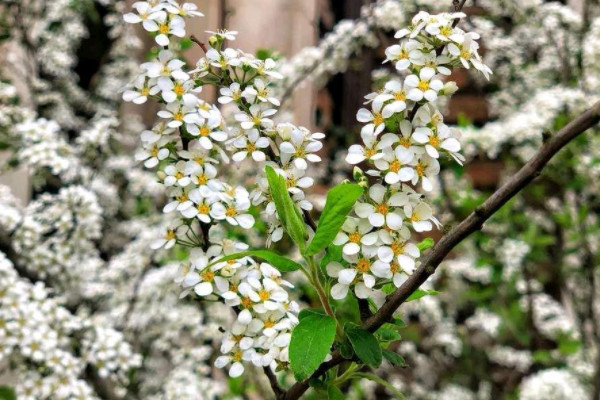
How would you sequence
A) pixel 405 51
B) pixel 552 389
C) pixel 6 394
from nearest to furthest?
pixel 405 51, pixel 6 394, pixel 552 389

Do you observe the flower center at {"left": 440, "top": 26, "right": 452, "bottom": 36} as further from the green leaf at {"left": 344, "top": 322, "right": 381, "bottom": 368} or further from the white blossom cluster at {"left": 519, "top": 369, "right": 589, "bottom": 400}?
the white blossom cluster at {"left": 519, "top": 369, "right": 589, "bottom": 400}

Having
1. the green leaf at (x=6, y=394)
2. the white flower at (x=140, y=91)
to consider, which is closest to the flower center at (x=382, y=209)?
the white flower at (x=140, y=91)

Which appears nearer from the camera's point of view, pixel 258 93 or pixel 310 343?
pixel 310 343

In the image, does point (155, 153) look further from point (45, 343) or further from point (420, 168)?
point (45, 343)

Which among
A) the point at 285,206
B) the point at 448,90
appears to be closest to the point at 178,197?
the point at 285,206

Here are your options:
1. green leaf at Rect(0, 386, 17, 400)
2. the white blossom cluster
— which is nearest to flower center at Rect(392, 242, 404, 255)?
green leaf at Rect(0, 386, 17, 400)

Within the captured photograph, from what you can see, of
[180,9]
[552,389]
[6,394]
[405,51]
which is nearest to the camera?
[405,51]

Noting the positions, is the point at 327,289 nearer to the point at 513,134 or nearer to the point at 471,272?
the point at 513,134

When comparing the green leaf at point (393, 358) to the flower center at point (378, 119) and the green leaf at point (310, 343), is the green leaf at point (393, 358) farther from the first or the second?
the flower center at point (378, 119)

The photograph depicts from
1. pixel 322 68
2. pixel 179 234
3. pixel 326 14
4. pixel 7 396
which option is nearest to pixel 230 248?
pixel 179 234
